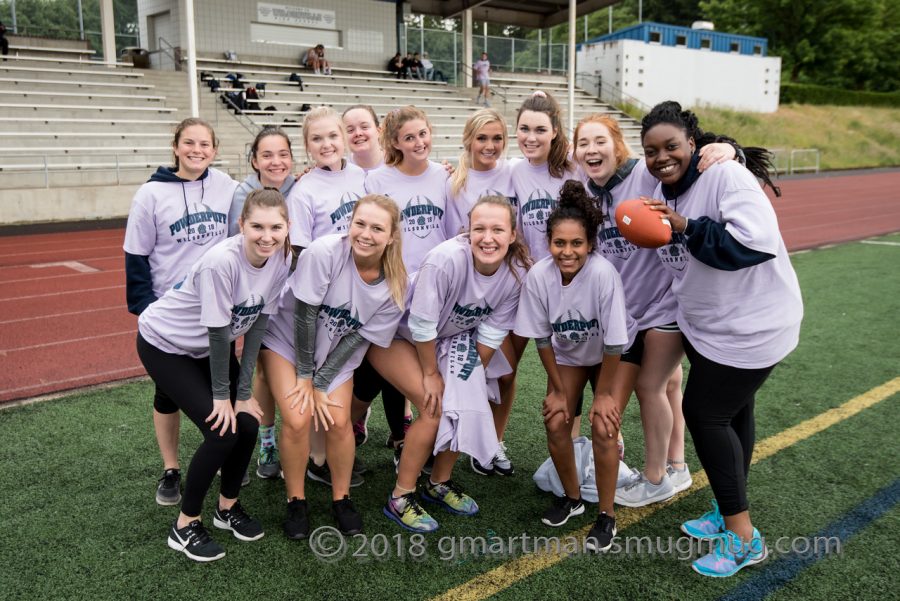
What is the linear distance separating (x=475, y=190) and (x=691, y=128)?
3.90 feet

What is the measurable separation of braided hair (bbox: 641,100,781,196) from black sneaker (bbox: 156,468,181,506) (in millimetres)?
2740

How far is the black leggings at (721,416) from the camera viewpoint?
2.82 meters

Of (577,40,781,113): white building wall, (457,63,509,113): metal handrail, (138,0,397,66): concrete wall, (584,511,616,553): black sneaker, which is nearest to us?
(584,511,616,553): black sneaker

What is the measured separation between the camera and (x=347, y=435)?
10.8 feet

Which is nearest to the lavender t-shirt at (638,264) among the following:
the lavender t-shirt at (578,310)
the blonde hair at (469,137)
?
the lavender t-shirt at (578,310)

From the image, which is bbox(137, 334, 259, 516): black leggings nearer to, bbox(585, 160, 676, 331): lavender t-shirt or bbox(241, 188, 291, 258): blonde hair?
bbox(241, 188, 291, 258): blonde hair

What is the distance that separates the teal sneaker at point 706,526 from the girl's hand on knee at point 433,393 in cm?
124

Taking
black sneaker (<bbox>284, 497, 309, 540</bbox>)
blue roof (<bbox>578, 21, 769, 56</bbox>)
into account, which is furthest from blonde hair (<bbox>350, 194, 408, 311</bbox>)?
blue roof (<bbox>578, 21, 769, 56</bbox>)

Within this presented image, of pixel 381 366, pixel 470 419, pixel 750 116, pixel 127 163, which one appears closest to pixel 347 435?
pixel 381 366

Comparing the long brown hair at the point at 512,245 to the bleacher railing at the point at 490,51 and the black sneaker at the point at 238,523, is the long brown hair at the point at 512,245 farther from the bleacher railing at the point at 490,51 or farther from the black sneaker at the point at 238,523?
the bleacher railing at the point at 490,51

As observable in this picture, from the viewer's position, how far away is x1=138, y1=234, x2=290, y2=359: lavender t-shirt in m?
2.95

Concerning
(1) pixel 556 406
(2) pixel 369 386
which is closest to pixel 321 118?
(2) pixel 369 386

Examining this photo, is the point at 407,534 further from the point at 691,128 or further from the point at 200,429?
the point at 691,128

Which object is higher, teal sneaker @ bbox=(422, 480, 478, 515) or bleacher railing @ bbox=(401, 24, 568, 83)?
bleacher railing @ bbox=(401, 24, 568, 83)
